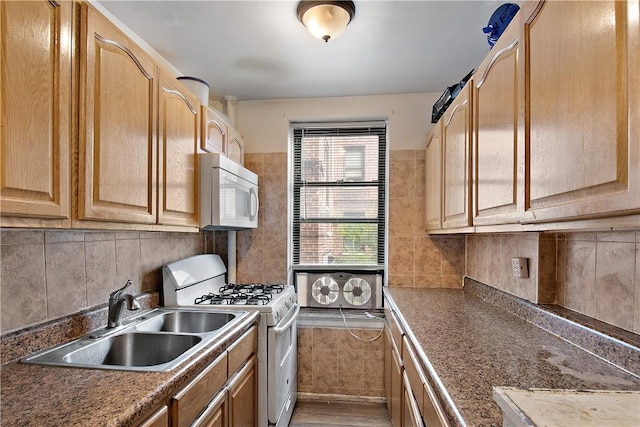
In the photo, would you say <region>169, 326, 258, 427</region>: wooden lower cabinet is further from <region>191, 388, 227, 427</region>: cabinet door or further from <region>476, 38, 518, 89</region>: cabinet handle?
<region>476, 38, 518, 89</region>: cabinet handle

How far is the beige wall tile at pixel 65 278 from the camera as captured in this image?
136 centimetres

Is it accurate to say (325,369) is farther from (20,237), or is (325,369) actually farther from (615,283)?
(20,237)

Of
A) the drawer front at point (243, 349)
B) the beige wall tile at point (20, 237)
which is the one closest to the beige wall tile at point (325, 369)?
the drawer front at point (243, 349)

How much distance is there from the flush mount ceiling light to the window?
4.34 ft

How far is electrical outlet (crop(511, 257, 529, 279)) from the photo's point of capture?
67.5 inches

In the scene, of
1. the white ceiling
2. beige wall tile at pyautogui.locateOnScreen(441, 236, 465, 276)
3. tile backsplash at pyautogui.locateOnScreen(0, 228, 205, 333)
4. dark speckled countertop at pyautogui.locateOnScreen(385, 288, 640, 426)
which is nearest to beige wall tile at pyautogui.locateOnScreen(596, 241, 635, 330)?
dark speckled countertop at pyautogui.locateOnScreen(385, 288, 640, 426)

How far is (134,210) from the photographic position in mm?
1373

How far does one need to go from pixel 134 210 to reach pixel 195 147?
69cm

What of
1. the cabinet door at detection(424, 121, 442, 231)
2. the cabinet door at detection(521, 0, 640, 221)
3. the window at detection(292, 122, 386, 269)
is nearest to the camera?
the cabinet door at detection(521, 0, 640, 221)

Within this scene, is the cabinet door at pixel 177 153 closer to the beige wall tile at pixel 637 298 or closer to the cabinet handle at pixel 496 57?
the cabinet handle at pixel 496 57

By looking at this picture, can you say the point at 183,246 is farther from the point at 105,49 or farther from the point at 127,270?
the point at 105,49

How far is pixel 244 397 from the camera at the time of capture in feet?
5.81

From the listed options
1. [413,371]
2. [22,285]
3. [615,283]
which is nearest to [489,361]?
[413,371]

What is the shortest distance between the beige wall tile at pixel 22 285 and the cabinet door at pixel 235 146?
1379 mm
